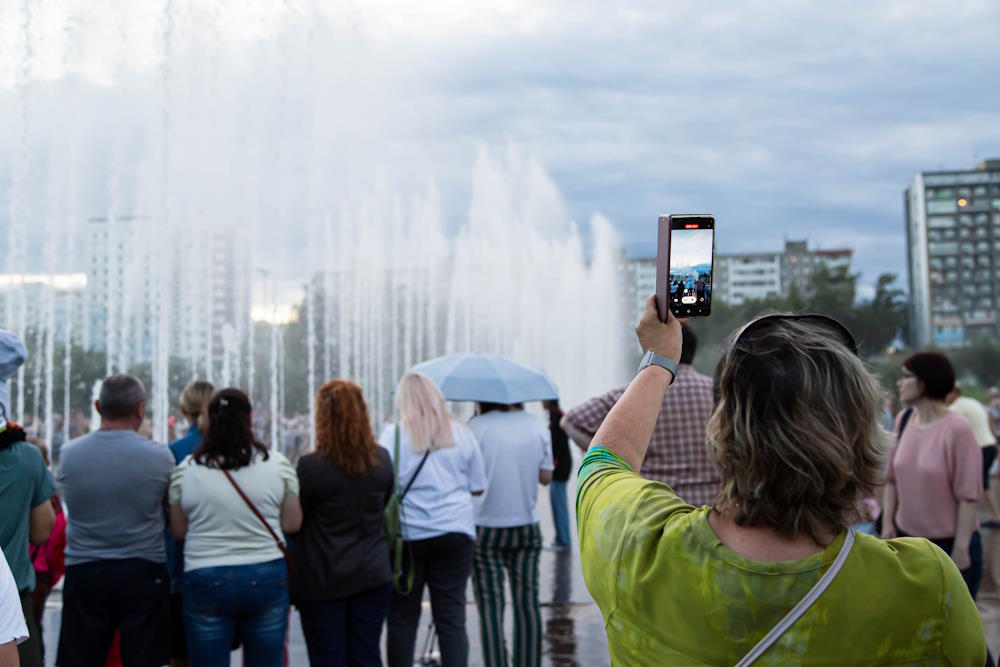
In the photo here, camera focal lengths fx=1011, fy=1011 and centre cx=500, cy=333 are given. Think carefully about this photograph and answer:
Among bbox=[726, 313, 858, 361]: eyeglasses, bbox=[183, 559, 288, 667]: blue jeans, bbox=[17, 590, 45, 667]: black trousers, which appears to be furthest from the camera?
bbox=[183, 559, 288, 667]: blue jeans

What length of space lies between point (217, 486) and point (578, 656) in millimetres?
2748

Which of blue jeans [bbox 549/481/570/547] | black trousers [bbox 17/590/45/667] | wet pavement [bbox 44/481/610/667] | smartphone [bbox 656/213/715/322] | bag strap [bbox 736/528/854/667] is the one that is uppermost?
smartphone [bbox 656/213/715/322]

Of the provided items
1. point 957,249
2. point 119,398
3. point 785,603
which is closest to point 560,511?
point 119,398

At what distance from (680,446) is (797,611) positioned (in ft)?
9.05

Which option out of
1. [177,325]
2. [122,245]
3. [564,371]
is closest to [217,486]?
[122,245]

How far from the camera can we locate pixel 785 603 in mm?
1598

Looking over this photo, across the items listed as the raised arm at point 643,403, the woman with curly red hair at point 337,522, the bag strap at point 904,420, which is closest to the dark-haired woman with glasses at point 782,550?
the raised arm at point 643,403

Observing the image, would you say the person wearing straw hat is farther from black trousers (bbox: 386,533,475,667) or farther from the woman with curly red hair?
black trousers (bbox: 386,533,475,667)

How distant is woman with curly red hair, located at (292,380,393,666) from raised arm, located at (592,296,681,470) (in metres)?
3.01

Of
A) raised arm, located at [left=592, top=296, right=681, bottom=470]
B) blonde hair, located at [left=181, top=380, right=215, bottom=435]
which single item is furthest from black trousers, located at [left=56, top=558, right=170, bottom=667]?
raised arm, located at [left=592, top=296, right=681, bottom=470]

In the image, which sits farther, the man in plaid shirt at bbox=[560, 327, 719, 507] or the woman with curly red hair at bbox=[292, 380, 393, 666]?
the woman with curly red hair at bbox=[292, 380, 393, 666]

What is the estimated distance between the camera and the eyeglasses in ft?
5.81

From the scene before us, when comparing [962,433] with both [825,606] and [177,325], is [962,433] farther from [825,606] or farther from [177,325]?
[177,325]

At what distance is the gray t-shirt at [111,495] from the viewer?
14.8ft
